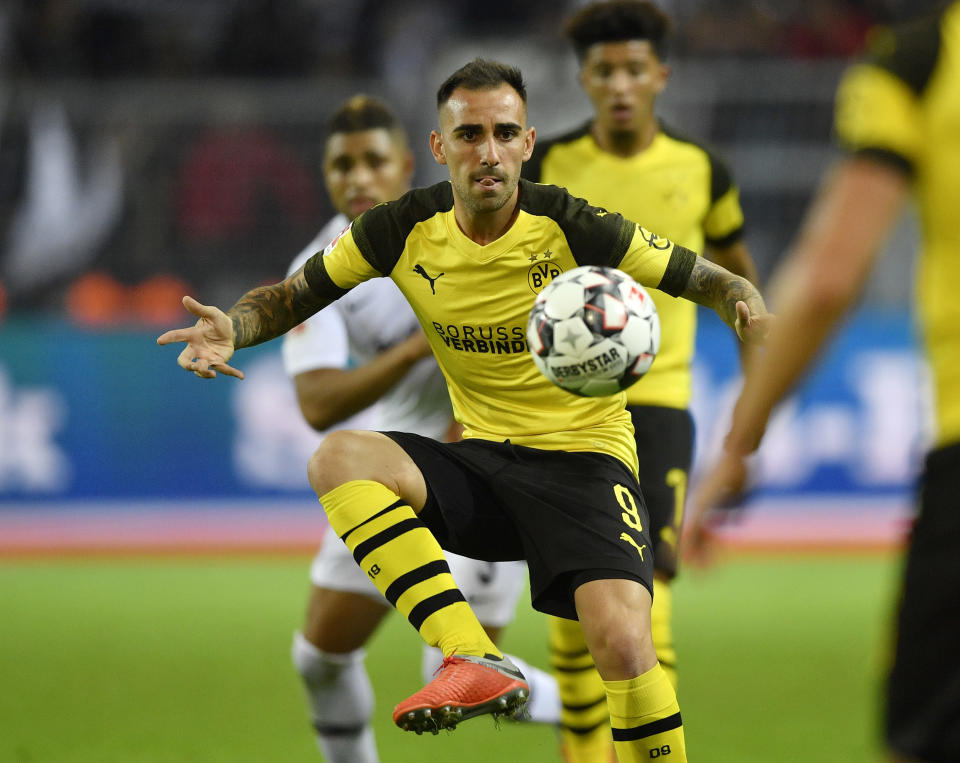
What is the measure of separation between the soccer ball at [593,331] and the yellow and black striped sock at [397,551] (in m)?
0.60

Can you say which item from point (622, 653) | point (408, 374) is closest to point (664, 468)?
point (408, 374)

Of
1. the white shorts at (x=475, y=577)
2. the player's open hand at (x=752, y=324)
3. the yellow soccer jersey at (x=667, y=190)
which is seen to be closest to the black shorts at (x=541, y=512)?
the player's open hand at (x=752, y=324)

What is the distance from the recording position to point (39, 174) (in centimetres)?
1198

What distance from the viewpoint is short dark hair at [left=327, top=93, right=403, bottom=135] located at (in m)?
5.41

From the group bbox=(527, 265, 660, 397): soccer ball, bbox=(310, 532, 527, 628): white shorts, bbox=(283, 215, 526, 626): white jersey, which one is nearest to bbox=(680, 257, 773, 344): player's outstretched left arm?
bbox=(527, 265, 660, 397): soccer ball

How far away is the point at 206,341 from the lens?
4047 millimetres

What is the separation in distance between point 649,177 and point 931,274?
10.0ft

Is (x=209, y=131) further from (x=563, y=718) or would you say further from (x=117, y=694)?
(x=563, y=718)

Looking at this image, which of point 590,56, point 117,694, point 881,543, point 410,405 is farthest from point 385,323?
point 881,543

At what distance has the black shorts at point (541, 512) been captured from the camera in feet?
12.6

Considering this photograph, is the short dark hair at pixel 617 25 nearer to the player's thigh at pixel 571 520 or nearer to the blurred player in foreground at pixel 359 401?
the blurred player in foreground at pixel 359 401

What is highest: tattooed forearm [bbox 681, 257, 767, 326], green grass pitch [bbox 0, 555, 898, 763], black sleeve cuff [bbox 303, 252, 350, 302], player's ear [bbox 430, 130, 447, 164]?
player's ear [bbox 430, 130, 447, 164]

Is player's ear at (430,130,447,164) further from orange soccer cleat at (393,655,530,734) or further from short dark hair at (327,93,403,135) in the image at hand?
orange soccer cleat at (393,655,530,734)

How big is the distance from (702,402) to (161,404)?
4.46 metres
